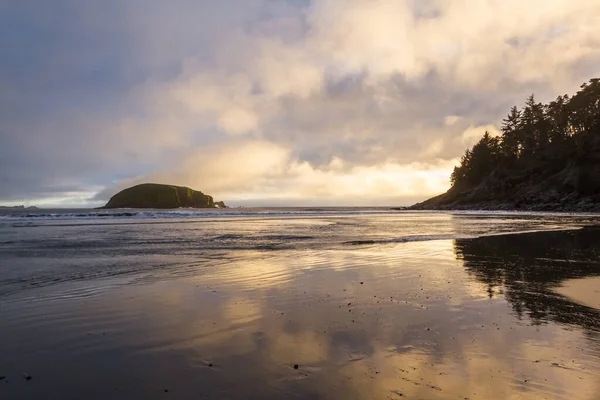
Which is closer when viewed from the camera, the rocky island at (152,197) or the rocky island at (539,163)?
the rocky island at (539,163)

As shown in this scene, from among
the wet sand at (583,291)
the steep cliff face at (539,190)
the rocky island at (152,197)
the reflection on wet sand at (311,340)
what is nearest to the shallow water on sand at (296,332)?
the reflection on wet sand at (311,340)

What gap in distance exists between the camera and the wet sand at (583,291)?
31.8ft

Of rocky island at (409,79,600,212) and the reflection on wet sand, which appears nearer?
the reflection on wet sand

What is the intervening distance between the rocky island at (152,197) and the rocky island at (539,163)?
389 feet

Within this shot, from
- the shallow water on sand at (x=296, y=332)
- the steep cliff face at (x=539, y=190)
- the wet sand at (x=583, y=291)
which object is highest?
the steep cliff face at (x=539, y=190)

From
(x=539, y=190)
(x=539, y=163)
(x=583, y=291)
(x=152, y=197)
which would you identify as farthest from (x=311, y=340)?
(x=152, y=197)

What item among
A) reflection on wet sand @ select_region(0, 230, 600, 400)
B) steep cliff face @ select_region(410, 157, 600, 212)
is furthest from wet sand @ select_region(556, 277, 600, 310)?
steep cliff face @ select_region(410, 157, 600, 212)

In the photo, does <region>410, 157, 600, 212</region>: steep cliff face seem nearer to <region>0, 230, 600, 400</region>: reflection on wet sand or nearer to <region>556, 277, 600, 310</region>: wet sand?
<region>556, 277, 600, 310</region>: wet sand

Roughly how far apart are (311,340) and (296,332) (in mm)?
543

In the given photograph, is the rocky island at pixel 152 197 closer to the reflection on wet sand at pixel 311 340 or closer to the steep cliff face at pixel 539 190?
the steep cliff face at pixel 539 190

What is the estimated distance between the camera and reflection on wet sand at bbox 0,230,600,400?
5074mm

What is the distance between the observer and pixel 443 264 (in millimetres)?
16016

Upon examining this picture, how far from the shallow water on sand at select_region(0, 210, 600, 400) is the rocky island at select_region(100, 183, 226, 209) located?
17348cm

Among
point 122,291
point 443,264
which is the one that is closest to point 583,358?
point 443,264
